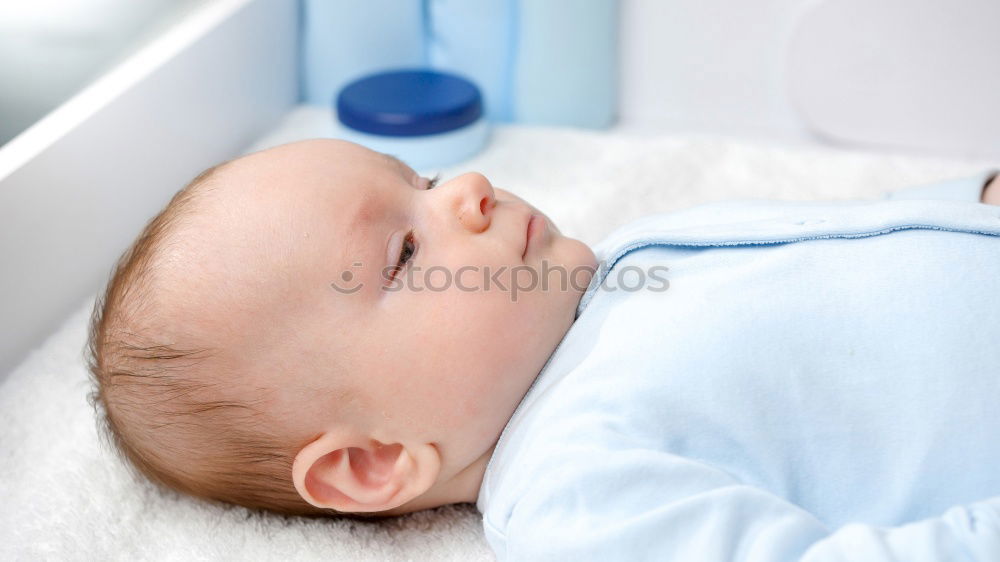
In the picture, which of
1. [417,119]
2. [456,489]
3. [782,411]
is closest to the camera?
[782,411]

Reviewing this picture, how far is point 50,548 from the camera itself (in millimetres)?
824

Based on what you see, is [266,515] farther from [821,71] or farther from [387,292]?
[821,71]

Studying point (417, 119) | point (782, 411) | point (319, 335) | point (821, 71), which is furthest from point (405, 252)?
point (821, 71)

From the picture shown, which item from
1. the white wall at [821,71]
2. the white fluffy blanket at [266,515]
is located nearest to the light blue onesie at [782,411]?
the white fluffy blanket at [266,515]

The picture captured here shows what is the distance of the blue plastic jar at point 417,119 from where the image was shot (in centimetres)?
140

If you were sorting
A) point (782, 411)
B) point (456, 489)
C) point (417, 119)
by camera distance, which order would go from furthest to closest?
point (417, 119) → point (456, 489) → point (782, 411)

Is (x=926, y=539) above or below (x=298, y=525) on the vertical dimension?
above

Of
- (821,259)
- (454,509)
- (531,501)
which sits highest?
(821,259)

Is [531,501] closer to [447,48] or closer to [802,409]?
[802,409]

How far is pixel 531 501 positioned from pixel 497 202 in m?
0.28

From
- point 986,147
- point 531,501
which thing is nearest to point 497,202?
point 531,501

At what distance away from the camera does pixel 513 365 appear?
0.82 meters

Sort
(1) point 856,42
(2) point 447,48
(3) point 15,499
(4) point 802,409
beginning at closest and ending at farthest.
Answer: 1. (4) point 802,409
2. (3) point 15,499
3. (1) point 856,42
4. (2) point 447,48

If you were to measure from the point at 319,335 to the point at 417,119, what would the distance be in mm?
677
